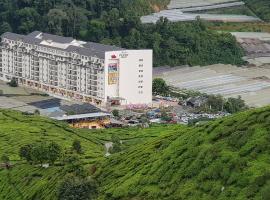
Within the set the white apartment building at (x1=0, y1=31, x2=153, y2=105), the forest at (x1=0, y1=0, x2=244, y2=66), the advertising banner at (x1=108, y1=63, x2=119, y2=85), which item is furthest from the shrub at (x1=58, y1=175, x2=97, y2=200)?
the forest at (x1=0, y1=0, x2=244, y2=66)

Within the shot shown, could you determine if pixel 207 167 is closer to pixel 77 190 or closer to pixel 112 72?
pixel 77 190

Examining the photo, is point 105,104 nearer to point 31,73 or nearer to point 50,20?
point 31,73

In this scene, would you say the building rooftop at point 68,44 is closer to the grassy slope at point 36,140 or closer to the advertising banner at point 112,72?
the advertising banner at point 112,72

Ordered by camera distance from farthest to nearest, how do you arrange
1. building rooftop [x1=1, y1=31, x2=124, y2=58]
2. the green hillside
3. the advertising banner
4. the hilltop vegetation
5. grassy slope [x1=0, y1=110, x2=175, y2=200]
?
the hilltop vegetation < building rooftop [x1=1, y1=31, x2=124, y2=58] < the advertising banner < grassy slope [x1=0, y1=110, x2=175, y2=200] < the green hillside

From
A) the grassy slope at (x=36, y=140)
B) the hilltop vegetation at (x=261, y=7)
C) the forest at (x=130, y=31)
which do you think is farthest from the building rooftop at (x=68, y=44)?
the hilltop vegetation at (x=261, y=7)

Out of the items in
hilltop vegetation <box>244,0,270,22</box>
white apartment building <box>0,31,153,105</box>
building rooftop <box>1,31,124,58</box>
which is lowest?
white apartment building <box>0,31,153,105</box>

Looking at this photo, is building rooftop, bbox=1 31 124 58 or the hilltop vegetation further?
the hilltop vegetation

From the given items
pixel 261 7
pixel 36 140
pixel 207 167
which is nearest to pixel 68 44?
pixel 36 140

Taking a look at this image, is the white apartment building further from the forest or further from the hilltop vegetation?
the hilltop vegetation
